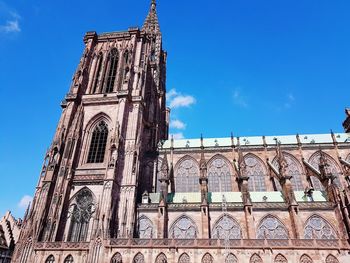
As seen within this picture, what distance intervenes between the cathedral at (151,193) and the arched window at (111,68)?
16 centimetres

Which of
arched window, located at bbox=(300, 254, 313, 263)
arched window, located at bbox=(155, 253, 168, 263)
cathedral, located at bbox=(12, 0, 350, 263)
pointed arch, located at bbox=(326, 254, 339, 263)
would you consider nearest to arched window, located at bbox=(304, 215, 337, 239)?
cathedral, located at bbox=(12, 0, 350, 263)

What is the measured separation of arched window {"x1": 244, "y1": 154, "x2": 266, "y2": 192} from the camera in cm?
3319

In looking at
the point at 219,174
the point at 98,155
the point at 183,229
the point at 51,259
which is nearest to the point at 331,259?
the point at 183,229

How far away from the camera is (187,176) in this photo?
3466 centimetres

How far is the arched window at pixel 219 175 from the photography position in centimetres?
3346

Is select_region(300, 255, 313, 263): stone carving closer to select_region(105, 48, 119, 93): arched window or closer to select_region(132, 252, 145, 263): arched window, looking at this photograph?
select_region(132, 252, 145, 263): arched window

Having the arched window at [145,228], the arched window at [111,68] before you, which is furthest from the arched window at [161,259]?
the arched window at [111,68]

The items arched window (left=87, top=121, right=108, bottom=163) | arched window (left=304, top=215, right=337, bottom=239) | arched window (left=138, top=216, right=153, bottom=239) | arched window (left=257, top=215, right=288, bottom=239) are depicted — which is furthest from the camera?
arched window (left=87, top=121, right=108, bottom=163)

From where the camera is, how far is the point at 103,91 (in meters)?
33.1

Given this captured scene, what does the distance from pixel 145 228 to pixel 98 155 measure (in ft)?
32.4

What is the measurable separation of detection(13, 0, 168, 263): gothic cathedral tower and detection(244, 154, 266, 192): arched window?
1327cm

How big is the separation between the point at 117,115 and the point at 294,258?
880 inches

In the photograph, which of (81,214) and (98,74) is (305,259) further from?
(98,74)

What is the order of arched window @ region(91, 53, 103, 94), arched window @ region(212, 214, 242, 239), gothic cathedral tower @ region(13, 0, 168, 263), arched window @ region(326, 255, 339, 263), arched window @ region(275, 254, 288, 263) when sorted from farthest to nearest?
arched window @ region(91, 53, 103, 94) → arched window @ region(212, 214, 242, 239) → gothic cathedral tower @ region(13, 0, 168, 263) → arched window @ region(275, 254, 288, 263) → arched window @ region(326, 255, 339, 263)
